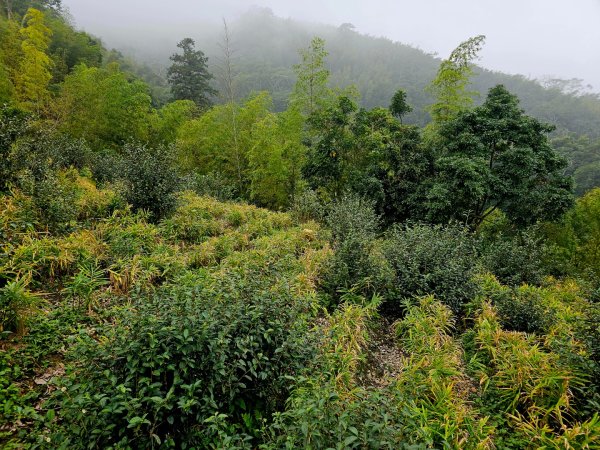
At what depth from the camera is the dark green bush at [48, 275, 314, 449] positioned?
228 cm

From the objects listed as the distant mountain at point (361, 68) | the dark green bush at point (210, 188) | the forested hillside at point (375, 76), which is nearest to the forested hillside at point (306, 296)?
the dark green bush at point (210, 188)

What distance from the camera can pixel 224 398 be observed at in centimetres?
285

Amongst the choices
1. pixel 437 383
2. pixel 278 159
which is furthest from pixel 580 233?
pixel 437 383

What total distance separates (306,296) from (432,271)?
3199 mm

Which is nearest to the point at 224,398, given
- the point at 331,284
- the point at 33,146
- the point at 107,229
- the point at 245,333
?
the point at 245,333

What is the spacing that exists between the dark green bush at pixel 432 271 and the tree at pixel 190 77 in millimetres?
28393

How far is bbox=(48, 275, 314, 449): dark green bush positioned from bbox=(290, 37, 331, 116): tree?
12.9 metres

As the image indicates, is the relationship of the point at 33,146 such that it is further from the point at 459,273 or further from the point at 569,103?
the point at 569,103

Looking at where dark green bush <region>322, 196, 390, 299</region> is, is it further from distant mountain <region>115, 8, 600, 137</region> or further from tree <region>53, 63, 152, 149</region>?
distant mountain <region>115, 8, 600, 137</region>

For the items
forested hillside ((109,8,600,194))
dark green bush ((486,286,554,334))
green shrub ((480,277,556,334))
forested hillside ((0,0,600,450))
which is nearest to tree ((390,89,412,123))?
forested hillside ((0,0,600,450))

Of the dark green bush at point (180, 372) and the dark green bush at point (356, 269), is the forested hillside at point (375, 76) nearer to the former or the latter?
the dark green bush at point (356, 269)

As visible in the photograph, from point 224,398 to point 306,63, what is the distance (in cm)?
1488

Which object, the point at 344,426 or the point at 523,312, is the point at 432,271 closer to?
the point at 523,312

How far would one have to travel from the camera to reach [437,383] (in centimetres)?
372
